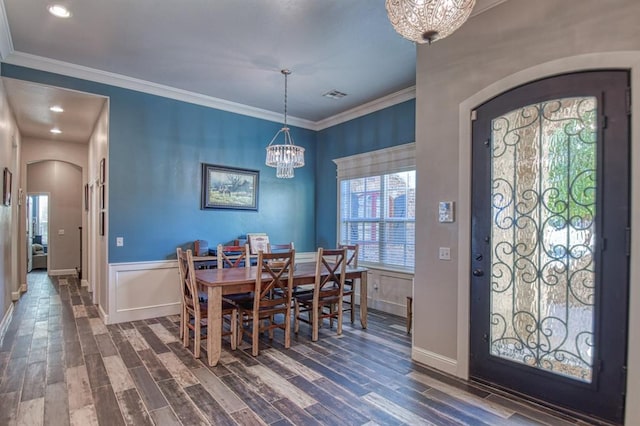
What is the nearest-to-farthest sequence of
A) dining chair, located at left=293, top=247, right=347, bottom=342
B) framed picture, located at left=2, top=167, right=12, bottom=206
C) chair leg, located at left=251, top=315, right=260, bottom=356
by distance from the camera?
chair leg, located at left=251, top=315, right=260, bottom=356, dining chair, located at left=293, top=247, right=347, bottom=342, framed picture, located at left=2, top=167, right=12, bottom=206

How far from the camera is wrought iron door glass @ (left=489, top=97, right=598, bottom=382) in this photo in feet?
7.75

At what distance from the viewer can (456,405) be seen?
2.53 metres

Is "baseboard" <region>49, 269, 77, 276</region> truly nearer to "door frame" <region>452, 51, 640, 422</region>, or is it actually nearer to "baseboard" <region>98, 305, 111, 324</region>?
"baseboard" <region>98, 305, 111, 324</region>

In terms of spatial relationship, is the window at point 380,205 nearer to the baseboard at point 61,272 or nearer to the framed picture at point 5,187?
the framed picture at point 5,187

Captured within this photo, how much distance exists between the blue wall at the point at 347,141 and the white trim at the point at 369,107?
60 mm

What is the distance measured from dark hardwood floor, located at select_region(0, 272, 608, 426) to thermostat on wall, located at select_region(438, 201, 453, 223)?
4.41 feet

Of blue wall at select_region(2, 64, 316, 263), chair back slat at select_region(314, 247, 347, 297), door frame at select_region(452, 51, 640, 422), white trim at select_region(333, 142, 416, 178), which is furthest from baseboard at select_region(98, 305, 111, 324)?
door frame at select_region(452, 51, 640, 422)

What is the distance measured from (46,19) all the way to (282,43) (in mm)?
2152

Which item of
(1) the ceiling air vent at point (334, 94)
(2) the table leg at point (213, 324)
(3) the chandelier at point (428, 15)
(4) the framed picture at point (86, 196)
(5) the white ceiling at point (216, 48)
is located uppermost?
(5) the white ceiling at point (216, 48)

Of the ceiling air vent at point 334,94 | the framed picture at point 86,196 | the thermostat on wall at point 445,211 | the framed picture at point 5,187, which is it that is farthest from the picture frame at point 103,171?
the thermostat on wall at point 445,211

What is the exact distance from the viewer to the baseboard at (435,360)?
303 centimetres

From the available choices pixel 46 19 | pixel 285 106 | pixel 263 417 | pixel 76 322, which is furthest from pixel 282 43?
pixel 76 322

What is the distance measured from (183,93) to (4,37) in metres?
1.96

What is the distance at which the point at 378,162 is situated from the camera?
539 cm
